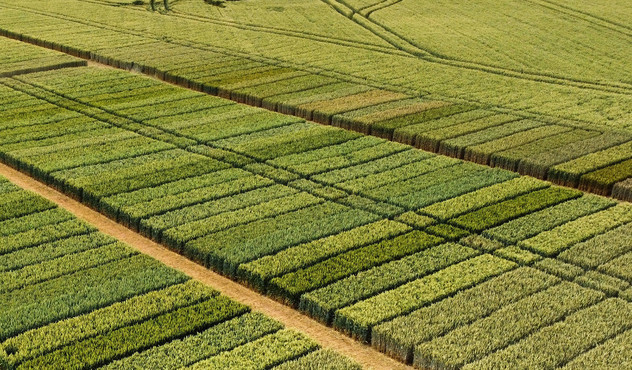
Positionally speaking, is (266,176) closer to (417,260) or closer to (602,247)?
(417,260)

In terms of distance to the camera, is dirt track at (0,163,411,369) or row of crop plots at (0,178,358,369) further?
dirt track at (0,163,411,369)

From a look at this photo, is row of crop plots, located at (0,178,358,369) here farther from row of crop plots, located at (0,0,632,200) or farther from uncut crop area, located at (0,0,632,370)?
row of crop plots, located at (0,0,632,200)

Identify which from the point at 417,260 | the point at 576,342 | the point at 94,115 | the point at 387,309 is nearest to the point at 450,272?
the point at 417,260

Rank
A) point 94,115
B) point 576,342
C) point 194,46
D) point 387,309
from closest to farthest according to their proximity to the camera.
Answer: point 576,342 → point 387,309 → point 94,115 → point 194,46

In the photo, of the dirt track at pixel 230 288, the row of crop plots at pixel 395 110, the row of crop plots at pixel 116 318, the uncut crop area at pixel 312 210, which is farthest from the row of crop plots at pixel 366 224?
the row of crop plots at pixel 116 318

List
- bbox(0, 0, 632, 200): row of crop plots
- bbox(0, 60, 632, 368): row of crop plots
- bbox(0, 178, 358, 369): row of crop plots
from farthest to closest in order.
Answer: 1. bbox(0, 0, 632, 200): row of crop plots
2. bbox(0, 60, 632, 368): row of crop plots
3. bbox(0, 178, 358, 369): row of crop plots

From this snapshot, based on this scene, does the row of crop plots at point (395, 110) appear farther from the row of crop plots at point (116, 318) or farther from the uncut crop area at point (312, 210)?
the row of crop plots at point (116, 318)

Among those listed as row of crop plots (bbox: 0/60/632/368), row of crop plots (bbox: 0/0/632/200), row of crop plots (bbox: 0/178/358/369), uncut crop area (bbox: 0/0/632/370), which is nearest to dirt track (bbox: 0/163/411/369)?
uncut crop area (bbox: 0/0/632/370)
